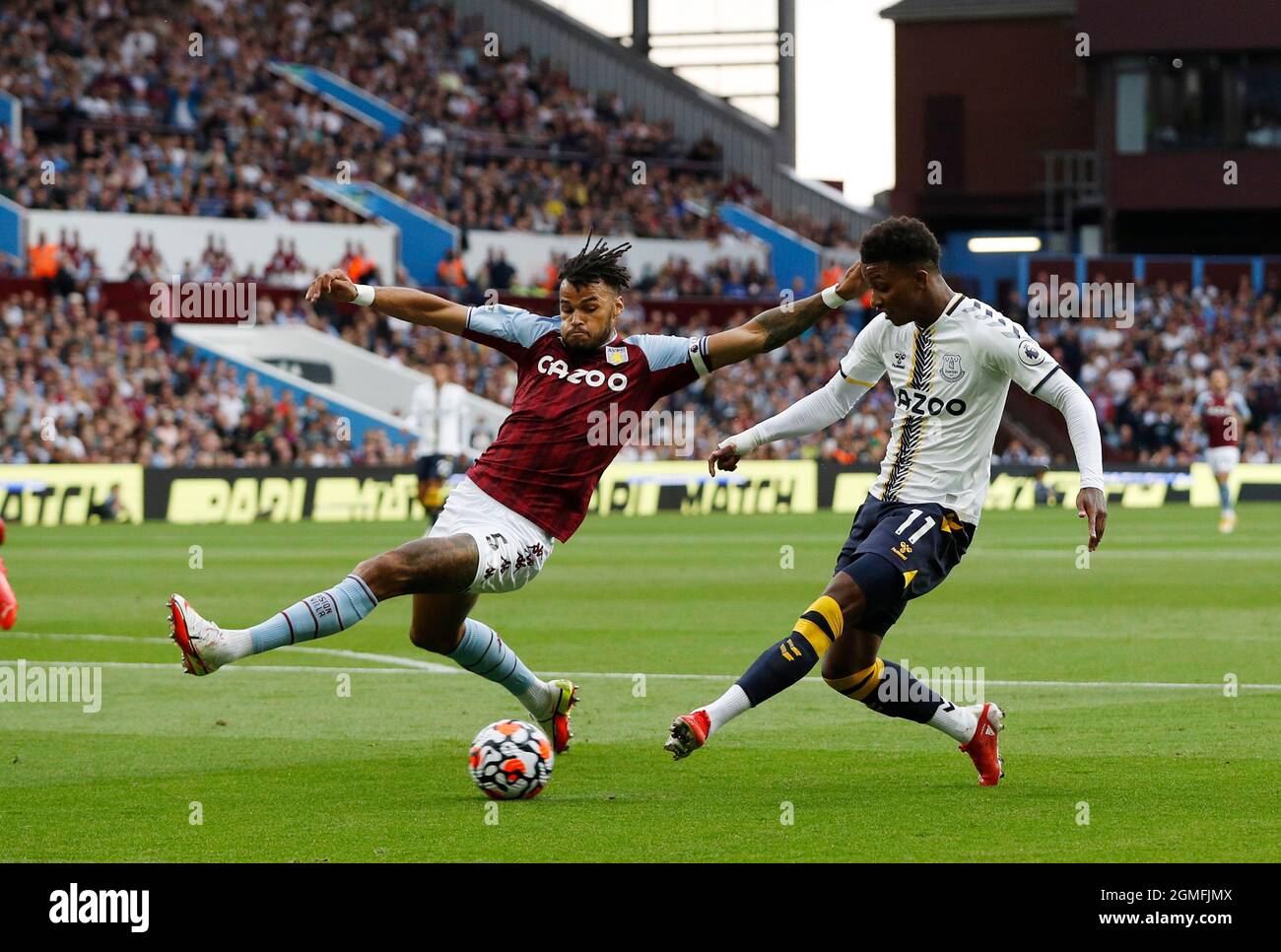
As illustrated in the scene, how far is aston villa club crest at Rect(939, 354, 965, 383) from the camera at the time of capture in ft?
26.6

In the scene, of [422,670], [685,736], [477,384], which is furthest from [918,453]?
[477,384]

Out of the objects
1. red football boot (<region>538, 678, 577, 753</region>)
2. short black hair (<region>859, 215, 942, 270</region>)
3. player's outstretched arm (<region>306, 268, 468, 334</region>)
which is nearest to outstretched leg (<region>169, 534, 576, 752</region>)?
red football boot (<region>538, 678, 577, 753</region>)

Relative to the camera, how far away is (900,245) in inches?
313

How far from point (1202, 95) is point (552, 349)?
4270 centimetres

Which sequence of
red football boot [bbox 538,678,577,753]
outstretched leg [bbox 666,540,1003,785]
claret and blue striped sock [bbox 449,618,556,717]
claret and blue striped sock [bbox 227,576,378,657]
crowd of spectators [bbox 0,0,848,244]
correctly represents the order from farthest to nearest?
crowd of spectators [bbox 0,0,848,244]
red football boot [bbox 538,678,577,753]
claret and blue striped sock [bbox 449,618,556,717]
claret and blue striped sock [bbox 227,576,378,657]
outstretched leg [bbox 666,540,1003,785]

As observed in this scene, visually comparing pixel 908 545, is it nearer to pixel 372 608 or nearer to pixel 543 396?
pixel 543 396

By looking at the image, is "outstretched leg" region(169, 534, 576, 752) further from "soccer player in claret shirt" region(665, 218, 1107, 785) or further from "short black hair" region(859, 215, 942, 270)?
"short black hair" region(859, 215, 942, 270)

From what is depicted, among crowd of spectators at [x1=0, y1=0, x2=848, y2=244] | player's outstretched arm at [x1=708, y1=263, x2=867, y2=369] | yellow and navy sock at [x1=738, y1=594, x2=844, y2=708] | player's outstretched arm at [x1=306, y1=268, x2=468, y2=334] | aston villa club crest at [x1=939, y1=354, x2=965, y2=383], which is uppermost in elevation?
crowd of spectators at [x1=0, y1=0, x2=848, y2=244]

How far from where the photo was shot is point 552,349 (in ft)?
28.5

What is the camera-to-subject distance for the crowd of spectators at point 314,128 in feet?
130

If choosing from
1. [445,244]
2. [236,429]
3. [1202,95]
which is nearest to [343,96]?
[445,244]

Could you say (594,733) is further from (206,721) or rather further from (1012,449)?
(1012,449)

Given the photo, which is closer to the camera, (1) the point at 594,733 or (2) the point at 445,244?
(1) the point at 594,733

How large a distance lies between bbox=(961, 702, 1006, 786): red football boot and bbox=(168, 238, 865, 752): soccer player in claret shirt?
6.13 feet
